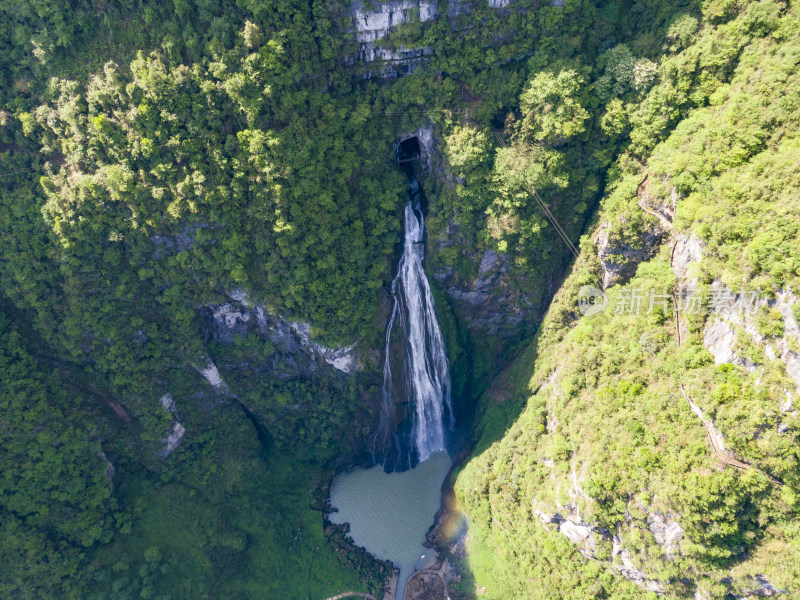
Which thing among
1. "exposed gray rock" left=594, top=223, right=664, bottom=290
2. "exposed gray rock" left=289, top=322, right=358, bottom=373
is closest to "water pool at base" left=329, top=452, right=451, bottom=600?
"exposed gray rock" left=289, top=322, right=358, bottom=373

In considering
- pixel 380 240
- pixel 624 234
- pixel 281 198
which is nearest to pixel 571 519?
pixel 624 234

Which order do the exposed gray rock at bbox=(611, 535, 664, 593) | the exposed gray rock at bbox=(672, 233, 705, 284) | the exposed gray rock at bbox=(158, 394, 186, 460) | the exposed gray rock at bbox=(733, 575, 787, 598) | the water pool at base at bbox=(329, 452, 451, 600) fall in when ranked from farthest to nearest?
the water pool at base at bbox=(329, 452, 451, 600) < the exposed gray rock at bbox=(158, 394, 186, 460) < the exposed gray rock at bbox=(611, 535, 664, 593) < the exposed gray rock at bbox=(672, 233, 705, 284) < the exposed gray rock at bbox=(733, 575, 787, 598)

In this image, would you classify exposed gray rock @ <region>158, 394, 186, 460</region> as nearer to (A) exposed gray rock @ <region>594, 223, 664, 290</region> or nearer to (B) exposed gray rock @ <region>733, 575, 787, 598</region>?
(A) exposed gray rock @ <region>594, 223, 664, 290</region>

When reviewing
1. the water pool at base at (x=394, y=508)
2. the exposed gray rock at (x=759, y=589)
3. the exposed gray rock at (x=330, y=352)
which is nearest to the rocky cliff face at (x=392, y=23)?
the exposed gray rock at (x=330, y=352)

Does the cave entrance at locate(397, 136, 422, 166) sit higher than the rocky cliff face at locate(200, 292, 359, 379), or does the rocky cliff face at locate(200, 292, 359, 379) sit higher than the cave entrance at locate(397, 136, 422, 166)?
the cave entrance at locate(397, 136, 422, 166)

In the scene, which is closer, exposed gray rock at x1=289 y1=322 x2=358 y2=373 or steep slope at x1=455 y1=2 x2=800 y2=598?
steep slope at x1=455 y1=2 x2=800 y2=598

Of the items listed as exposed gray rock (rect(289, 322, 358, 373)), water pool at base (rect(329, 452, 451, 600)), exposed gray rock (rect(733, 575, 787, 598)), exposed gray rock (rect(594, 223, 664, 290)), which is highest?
exposed gray rock (rect(594, 223, 664, 290))

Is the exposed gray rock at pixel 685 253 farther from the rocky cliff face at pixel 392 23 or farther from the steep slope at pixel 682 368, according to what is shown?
the rocky cliff face at pixel 392 23
